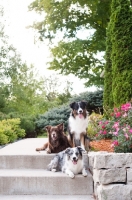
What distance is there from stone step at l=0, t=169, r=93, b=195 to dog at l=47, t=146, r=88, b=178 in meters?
A: 0.09

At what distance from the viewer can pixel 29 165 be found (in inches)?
225

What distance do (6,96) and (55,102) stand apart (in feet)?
17.5

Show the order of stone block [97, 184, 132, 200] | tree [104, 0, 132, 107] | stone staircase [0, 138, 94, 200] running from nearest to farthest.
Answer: stone block [97, 184, 132, 200] < stone staircase [0, 138, 94, 200] < tree [104, 0, 132, 107]

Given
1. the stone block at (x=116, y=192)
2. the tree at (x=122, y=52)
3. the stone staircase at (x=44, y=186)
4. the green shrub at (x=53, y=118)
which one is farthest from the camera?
the green shrub at (x=53, y=118)

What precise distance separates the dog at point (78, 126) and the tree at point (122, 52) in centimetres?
270

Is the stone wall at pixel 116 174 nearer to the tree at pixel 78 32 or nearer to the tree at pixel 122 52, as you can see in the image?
the tree at pixel 122 52

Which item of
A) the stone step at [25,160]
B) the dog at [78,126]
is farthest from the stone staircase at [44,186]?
the dog at [78,126]

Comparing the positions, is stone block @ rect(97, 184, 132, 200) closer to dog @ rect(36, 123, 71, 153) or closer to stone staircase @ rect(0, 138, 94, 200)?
stone staircase @ rect(0, 138, 94, 200)

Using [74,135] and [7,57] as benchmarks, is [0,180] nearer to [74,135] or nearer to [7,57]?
[74,135]

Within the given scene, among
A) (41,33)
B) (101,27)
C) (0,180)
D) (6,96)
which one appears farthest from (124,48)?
(41,33)

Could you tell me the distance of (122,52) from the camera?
8781 mm

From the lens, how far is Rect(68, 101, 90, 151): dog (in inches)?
230

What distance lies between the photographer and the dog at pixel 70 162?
4.90m

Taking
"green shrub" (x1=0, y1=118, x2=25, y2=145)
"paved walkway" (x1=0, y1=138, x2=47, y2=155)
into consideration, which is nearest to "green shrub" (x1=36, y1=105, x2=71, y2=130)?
"green shrub" (x1=0, y1=118, x2=25, y2=145)
